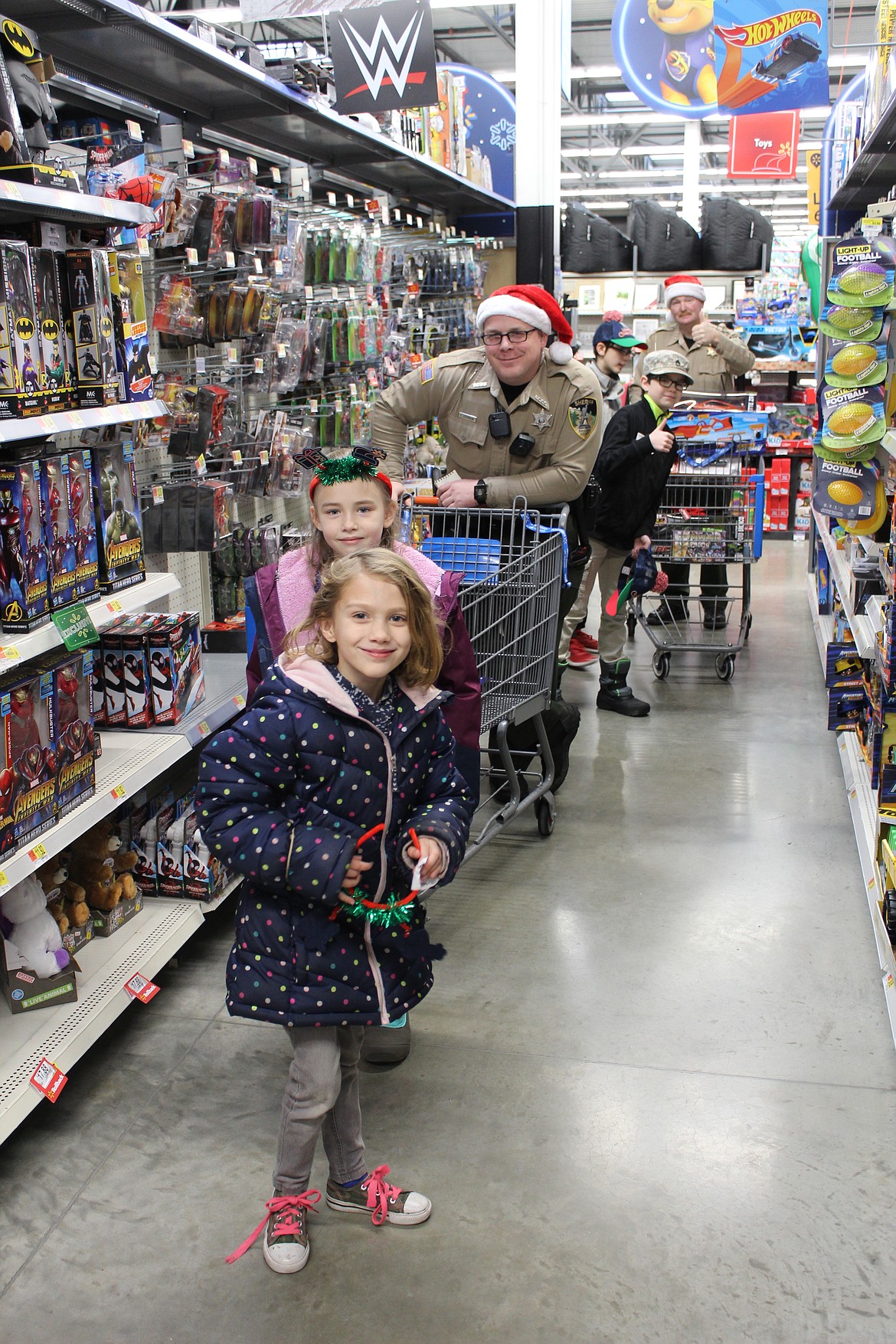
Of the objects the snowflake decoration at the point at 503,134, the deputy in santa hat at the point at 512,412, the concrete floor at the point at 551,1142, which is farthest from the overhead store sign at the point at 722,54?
the concrete floor at the point at 551,1142

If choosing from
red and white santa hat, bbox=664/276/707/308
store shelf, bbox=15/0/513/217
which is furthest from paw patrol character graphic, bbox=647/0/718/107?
store shelf, bbox=15/0/513/217

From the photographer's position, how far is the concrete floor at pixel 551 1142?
2131mm

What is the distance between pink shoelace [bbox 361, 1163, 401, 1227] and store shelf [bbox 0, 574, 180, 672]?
4.13 feet

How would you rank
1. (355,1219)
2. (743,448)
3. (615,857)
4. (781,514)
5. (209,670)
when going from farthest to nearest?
(781,514), (743,448), (615,857), (209,670), (355,1219)

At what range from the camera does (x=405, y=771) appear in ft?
7.06

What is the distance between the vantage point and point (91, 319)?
8.75 feet

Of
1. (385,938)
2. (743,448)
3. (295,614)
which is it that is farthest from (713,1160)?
(743,448)

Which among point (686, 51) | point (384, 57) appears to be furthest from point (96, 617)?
point (686, 51)

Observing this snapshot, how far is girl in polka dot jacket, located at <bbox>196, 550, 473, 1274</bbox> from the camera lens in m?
2.00

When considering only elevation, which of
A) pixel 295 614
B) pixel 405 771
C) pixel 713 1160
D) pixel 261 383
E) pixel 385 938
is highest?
pixel 261 383

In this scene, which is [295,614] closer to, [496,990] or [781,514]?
[496,990]

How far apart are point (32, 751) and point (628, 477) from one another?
12.3ft

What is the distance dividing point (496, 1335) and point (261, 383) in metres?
3.29

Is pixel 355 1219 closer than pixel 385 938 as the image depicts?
No
